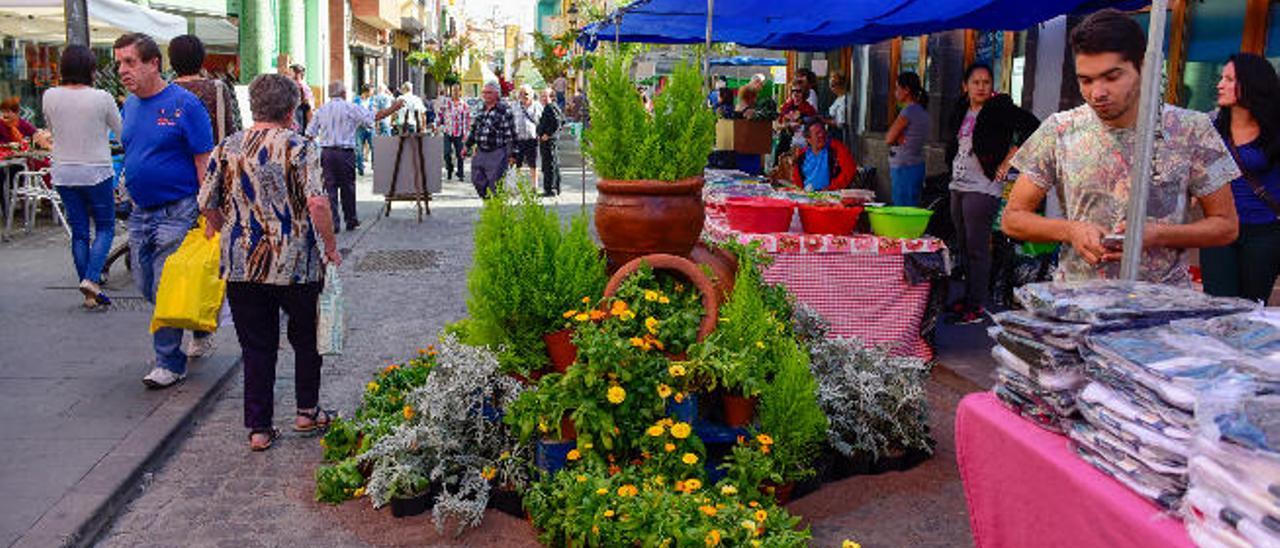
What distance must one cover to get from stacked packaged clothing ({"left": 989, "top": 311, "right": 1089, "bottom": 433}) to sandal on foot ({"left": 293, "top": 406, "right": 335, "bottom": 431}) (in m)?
3.89

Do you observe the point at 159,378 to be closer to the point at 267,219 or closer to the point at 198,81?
the point at 267,219

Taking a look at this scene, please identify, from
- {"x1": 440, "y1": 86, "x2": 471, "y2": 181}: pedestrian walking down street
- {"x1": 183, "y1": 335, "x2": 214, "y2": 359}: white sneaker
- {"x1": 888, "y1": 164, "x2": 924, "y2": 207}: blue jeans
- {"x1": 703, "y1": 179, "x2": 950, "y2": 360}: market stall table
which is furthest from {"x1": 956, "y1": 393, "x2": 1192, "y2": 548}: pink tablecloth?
{"x1": 440, "y1": 86, "x2": 471, "y2": 181}: pedestrian walking down street

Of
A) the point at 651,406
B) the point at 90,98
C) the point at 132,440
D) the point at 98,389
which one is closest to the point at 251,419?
the point at 132,440

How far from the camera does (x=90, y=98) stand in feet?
25.1

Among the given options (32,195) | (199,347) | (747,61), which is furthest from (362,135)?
(199,347)

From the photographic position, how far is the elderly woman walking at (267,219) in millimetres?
4938

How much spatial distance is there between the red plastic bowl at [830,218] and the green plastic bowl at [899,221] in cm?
15

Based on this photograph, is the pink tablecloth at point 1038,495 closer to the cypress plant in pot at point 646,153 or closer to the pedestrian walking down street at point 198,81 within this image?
the cypress plant in pot at point 646,153

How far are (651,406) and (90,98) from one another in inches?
223

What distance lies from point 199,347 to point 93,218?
196 cm

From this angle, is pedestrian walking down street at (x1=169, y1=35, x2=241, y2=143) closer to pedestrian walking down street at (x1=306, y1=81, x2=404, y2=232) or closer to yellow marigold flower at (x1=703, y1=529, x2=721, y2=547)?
yellow marigold flower at (x1=703, y1=529, x2=721, y2=547)

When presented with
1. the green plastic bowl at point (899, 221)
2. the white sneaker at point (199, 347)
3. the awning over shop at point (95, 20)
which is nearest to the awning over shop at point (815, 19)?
the green plastic bowl at point (899, 221)

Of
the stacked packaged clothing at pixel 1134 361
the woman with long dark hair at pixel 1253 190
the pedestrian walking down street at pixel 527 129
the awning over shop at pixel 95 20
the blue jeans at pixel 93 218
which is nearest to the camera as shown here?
the stacked packaged clothing at pixel 1134 361

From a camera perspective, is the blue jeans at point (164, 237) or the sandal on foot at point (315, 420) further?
the blue jeans at point (164, 237)
